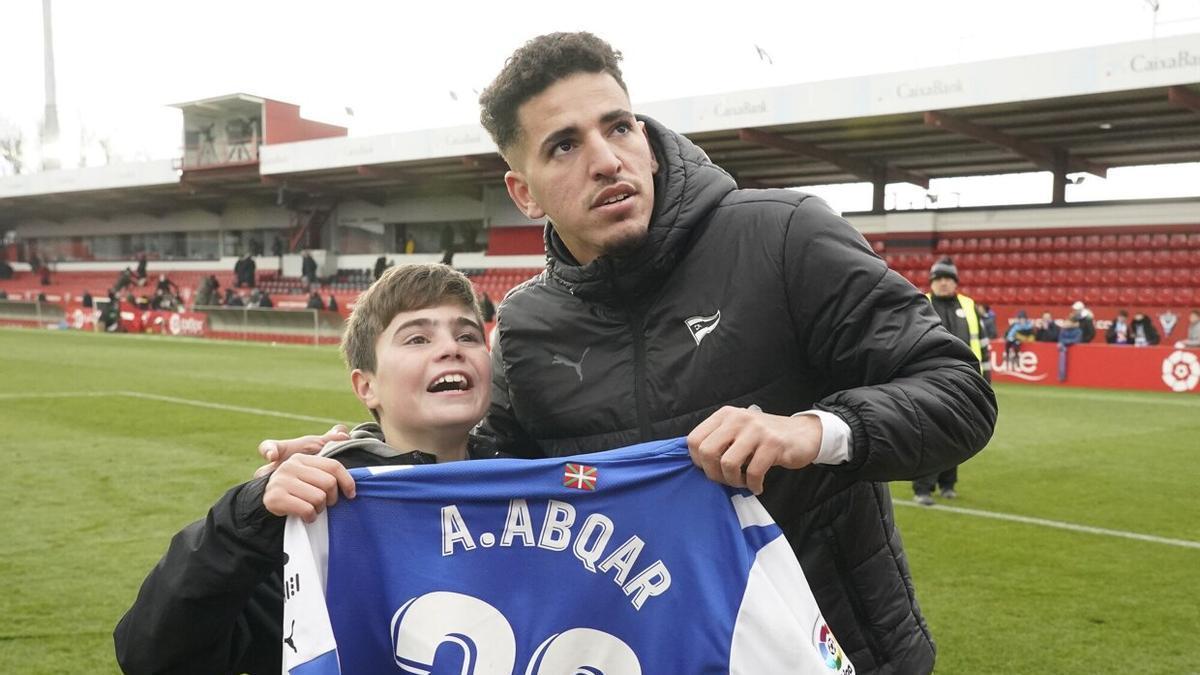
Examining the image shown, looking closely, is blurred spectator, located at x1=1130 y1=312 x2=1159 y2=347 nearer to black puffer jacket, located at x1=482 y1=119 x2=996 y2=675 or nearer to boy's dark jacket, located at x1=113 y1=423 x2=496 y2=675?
black puffer jacket, located at x1=482 y1=119 x2=996 y2=675

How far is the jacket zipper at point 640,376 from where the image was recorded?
1784 mm

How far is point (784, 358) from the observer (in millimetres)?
1715

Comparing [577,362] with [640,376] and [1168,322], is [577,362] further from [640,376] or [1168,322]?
[1168,322]

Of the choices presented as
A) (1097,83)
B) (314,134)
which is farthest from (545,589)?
(314,134)

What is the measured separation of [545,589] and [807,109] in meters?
20.3

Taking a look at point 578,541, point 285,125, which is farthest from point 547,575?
point 285,125

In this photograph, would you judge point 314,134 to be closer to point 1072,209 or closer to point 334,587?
point 1072,209

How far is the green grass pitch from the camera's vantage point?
395 centimetres

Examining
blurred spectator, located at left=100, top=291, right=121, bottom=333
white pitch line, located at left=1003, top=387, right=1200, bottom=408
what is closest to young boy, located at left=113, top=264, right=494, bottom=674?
white pitch line, located at left=1003, top=387, right=1200, bottom=408

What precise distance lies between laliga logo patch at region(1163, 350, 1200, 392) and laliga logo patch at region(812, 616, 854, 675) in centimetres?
1486

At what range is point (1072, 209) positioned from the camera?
2175 cm

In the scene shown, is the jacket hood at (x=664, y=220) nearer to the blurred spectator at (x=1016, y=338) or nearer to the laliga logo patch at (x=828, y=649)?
the laliga logo patch at (x=828, y=649)

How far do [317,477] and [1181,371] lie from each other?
15386 millimetres

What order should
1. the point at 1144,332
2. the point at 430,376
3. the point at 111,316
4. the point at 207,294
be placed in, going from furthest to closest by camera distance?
the point at 207,294 < the point at 111,316 < the point at 1144,332 < the point at 430,376
